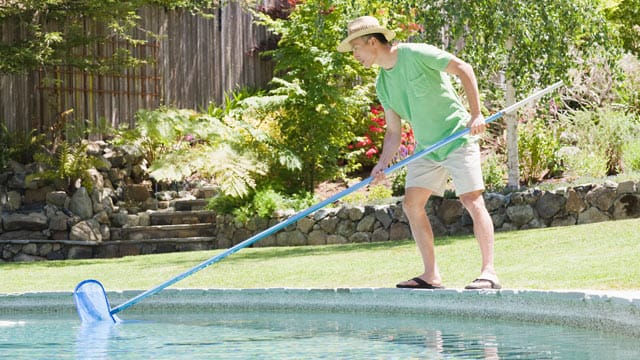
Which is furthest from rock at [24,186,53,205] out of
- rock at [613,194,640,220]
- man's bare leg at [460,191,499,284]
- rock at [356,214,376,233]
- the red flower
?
man's bare leg at [460,191,499,284]

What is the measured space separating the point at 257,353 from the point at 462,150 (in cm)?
192

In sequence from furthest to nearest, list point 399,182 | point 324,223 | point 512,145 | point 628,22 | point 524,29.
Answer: point 628,22, point 399,182, point 324,223, point 512,145, point 524,29

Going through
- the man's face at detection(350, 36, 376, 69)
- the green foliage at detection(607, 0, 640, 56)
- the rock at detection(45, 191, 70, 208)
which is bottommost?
the rock at detection(45, 191, 70, 208)

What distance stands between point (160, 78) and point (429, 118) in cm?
1071

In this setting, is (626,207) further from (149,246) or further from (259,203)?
(149,246)

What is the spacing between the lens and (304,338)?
4879 millimetres

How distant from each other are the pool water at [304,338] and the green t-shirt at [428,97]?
1030 mm

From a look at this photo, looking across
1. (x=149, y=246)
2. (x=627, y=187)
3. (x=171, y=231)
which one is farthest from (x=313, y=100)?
(x=627, y=187)

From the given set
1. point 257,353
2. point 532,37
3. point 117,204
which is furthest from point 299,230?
point 257,353

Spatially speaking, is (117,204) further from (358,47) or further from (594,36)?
(358,47)

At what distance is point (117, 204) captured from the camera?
14078mm

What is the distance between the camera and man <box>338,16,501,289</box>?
5555mm

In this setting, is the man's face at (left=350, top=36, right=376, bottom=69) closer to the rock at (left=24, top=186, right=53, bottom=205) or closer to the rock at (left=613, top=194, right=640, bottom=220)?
the rock at (left=613, top=194, right=640, bottom=220)

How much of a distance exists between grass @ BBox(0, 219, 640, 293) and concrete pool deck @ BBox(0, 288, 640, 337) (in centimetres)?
111
